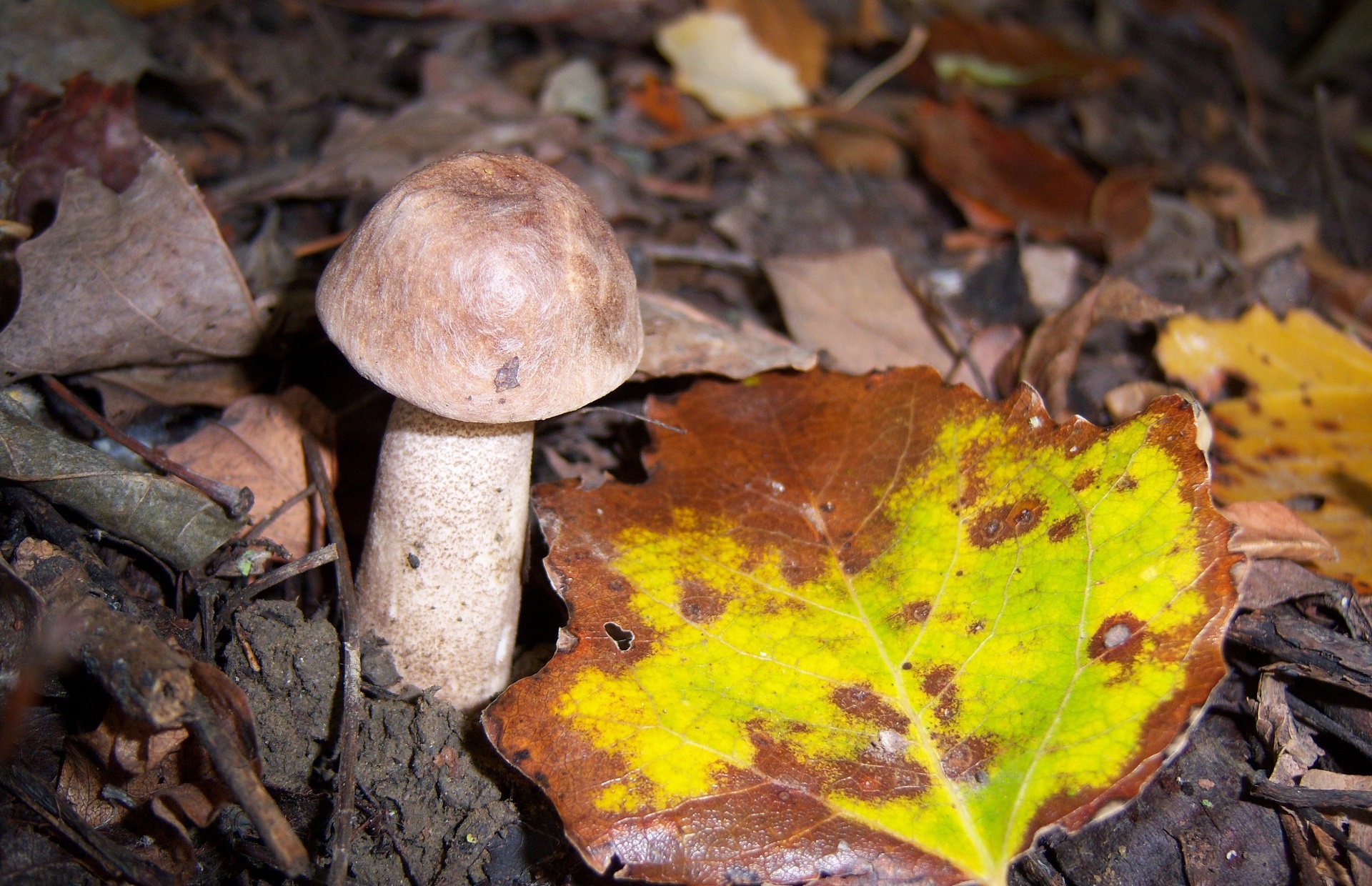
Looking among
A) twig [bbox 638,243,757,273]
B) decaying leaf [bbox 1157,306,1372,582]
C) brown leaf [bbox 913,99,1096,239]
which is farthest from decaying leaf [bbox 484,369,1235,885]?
brown leaf [bbox 913,99,1096,239]

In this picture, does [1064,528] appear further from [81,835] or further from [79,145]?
[79,145]

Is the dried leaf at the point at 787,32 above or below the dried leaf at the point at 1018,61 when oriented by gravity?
below

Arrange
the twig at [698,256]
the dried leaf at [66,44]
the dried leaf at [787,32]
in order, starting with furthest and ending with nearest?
the dried leaf at [787,32] → the twig at [698,256] → the dried leaf at [66,44]

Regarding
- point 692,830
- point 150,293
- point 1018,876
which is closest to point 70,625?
point 150,293

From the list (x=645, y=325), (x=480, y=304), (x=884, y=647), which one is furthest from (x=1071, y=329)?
(x=480, y=304)

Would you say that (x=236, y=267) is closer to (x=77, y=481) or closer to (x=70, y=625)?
(x=77, y=481)

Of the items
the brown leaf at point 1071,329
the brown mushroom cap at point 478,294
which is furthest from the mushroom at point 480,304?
the brown leaf at point 1071,329

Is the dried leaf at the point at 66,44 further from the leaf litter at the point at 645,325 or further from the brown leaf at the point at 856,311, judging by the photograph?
the brown leaf at the point at 856,311
